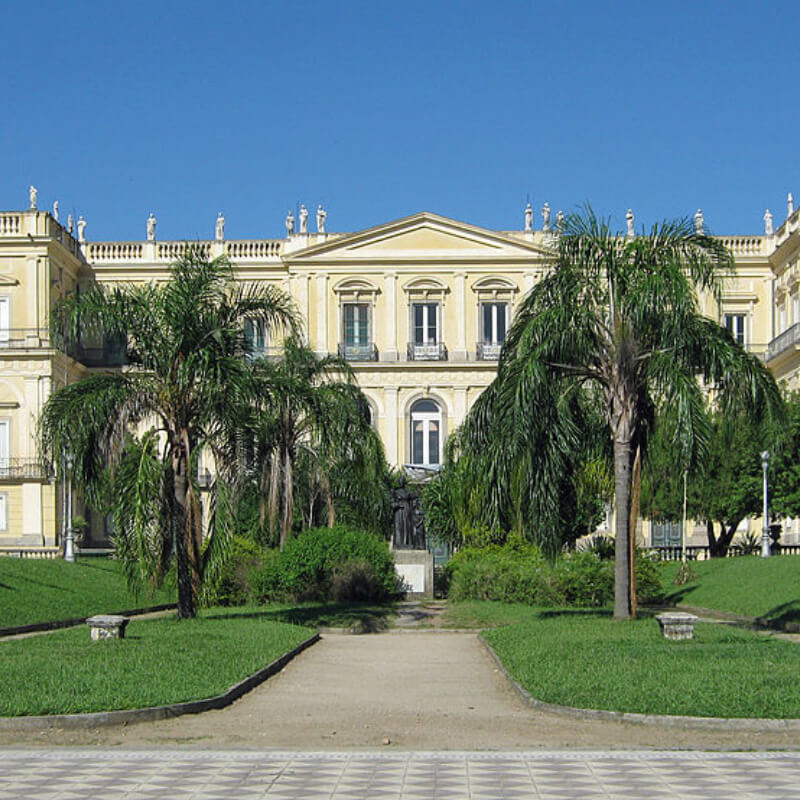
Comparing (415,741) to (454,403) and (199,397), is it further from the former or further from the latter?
(454,403)

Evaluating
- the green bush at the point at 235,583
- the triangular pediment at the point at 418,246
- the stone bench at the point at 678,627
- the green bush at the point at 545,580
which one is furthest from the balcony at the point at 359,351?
the stone bench at the point at 678,627

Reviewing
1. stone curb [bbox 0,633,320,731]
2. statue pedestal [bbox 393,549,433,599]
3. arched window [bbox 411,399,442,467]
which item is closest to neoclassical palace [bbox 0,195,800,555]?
arched window [bbox 411,399,442,467]

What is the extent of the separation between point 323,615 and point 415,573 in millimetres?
8214

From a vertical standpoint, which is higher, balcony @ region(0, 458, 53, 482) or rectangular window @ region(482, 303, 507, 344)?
rectangular window @ region(482, 303, 507, 344)

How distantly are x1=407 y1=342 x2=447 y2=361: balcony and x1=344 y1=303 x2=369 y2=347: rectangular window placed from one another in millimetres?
2143

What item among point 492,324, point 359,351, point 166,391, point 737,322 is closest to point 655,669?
point 166,391

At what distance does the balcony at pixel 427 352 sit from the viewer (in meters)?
64.4

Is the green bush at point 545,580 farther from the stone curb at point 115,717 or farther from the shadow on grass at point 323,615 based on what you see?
the stone curb at point 115,717

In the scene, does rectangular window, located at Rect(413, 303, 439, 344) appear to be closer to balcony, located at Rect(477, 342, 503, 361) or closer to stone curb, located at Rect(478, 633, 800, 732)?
balcony, located at Rect(477, 342, 503, 361)

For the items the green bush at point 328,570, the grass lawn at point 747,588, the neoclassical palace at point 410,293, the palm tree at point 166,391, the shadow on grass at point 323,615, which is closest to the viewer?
the palm tree at point 166,391

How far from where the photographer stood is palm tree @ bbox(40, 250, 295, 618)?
2305 centimetres

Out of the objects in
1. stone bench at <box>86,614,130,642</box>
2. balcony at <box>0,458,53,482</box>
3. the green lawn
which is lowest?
the green lawn

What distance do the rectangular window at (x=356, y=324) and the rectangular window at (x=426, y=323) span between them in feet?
7.53

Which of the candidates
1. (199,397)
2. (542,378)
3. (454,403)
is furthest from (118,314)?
(454,403)
